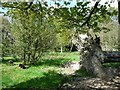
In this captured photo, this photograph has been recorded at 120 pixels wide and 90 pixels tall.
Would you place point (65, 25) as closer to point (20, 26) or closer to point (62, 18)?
point (62, 18)

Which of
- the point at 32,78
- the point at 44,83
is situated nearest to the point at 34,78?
the point at 32,78

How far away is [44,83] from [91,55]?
3.45 meters

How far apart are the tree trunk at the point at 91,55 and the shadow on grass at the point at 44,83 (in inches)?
63.1

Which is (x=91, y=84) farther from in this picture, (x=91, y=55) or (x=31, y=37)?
(x=31, y=37)

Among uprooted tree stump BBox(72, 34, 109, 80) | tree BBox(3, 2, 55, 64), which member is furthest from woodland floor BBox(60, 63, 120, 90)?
tree BBox(3, 2, 55, 64)

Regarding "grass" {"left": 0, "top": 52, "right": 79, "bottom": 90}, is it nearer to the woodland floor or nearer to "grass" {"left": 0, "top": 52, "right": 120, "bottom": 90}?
"grass" {"left": 0, "top": 52, "right": 120, "bottom": 90}

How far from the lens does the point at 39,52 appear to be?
18.5 meters

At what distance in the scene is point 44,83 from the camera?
487 inches

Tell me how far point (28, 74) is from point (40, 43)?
412 centimetres

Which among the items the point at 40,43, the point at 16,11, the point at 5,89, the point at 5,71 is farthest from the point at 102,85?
the point at 40,43

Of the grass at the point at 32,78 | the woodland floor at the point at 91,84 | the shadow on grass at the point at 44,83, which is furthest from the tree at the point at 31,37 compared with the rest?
the woodland floor at the point at 91,84

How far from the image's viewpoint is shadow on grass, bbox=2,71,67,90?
38.3ft

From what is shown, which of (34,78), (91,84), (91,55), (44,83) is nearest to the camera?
(91,84)

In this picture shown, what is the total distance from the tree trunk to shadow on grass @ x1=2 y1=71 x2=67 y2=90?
1603mm
